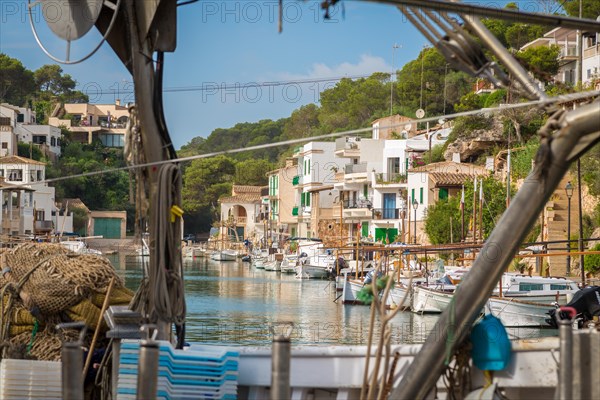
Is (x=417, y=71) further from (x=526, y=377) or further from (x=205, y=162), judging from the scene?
(x=526, y=377)

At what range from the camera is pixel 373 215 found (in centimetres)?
6912

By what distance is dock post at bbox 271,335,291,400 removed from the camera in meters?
6.85

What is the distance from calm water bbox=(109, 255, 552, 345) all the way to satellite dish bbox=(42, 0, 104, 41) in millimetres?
16603

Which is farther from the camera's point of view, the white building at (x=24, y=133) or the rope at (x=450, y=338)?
the white building at (x=24, y=133)

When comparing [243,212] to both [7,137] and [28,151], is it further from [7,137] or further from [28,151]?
[7,137]

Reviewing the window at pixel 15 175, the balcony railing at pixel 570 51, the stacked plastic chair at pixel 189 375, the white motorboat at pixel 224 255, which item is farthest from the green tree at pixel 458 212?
the stacked plastic chair at pixel 189 375

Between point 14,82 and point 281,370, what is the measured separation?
380 feet

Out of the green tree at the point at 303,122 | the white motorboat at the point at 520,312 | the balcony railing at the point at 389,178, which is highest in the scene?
the green tree at the point at 303,122

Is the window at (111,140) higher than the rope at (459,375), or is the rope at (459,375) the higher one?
the window at (111,140)

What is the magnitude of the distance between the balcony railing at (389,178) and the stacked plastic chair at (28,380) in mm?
60421

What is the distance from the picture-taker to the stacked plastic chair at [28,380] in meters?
7.94

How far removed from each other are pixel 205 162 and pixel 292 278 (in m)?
52.1

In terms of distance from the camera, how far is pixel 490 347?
7.48m

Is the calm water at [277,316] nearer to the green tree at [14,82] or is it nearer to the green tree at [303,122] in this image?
the green tree at [303,122]
